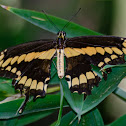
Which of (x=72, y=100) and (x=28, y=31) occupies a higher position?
(x=28, y=31)

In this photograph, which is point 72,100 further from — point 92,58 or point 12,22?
point 12,22

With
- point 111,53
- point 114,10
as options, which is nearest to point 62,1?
point 114,10

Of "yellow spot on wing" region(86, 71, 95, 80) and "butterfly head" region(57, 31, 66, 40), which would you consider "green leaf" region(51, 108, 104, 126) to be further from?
"butterfly head" region(57, 31, 66, 40)

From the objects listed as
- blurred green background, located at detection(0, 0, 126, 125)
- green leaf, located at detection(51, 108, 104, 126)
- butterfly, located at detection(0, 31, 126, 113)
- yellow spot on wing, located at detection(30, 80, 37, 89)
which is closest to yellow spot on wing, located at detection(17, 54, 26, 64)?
butterfly, located at detection(0, 31, 126, 113)

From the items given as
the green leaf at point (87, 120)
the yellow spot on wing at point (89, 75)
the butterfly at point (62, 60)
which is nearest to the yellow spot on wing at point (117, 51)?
the butterfly at point (62, 60)

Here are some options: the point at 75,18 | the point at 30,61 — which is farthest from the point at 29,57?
the point at 75,18

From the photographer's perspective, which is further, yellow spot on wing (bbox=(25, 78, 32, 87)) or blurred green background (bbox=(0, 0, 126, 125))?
blurred green background (bbox=(0, 0, 126, 125))

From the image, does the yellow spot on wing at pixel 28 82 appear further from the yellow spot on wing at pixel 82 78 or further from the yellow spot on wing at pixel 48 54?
the yellow spot on wing at pixel 82 78
